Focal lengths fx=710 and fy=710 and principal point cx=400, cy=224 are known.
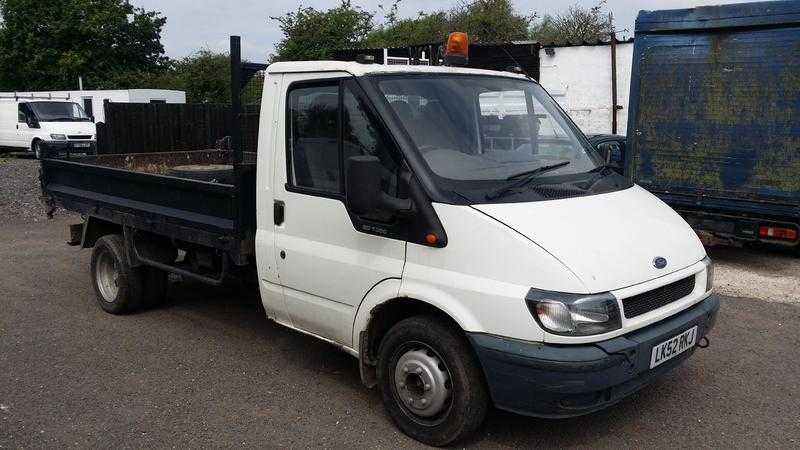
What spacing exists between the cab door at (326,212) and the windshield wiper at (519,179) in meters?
0.55

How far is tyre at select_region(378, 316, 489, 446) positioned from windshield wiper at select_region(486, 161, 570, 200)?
0.74 m

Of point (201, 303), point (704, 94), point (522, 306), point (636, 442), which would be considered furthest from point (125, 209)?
point (704, 94)

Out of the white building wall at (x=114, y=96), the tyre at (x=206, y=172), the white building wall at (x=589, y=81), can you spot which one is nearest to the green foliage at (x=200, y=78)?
the white building wall at (x=114, y=96)

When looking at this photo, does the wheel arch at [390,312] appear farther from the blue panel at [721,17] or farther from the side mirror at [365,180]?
the blue panel at [721,17]

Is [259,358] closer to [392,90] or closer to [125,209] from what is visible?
[125,209]

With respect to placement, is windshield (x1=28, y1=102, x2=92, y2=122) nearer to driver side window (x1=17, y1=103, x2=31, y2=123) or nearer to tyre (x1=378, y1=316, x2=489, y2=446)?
driver side window (x1=17, y1=103, x2=31, y2=123)

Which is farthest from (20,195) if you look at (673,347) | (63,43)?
(63,43)

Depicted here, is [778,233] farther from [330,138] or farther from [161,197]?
[161,197]

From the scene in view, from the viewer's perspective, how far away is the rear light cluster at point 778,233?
768cm

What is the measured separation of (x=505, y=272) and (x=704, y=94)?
19.5 ft

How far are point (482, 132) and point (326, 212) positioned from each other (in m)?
1.03

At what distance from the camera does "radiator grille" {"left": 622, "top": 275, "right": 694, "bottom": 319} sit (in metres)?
3.51

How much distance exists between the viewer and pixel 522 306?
11.1 feet

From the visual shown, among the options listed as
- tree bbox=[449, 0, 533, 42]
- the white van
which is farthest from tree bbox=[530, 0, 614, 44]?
the white van
